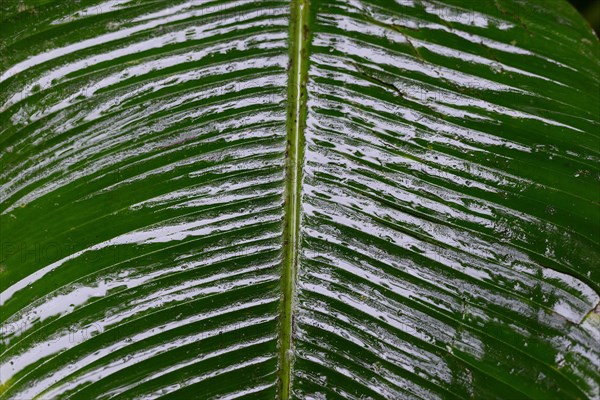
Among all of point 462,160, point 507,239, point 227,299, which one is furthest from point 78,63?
point 507,239

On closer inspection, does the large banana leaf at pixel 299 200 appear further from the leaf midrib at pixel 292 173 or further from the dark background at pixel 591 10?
the dark background at pixel 591 10

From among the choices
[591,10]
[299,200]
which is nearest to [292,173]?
[299,200]

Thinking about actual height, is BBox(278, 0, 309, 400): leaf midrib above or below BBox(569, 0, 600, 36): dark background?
below

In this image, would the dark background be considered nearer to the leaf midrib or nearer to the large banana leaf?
the large banana leaf

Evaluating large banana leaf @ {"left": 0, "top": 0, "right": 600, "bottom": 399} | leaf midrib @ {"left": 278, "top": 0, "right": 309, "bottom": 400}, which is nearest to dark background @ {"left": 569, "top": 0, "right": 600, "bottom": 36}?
large banana leaf @ {"left": 0, "top": 0, "right": 600, "bottom": 399}

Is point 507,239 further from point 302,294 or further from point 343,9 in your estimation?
point 343,9

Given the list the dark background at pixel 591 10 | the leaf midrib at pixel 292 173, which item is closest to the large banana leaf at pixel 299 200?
the leaf midrib at pixel 292 173
